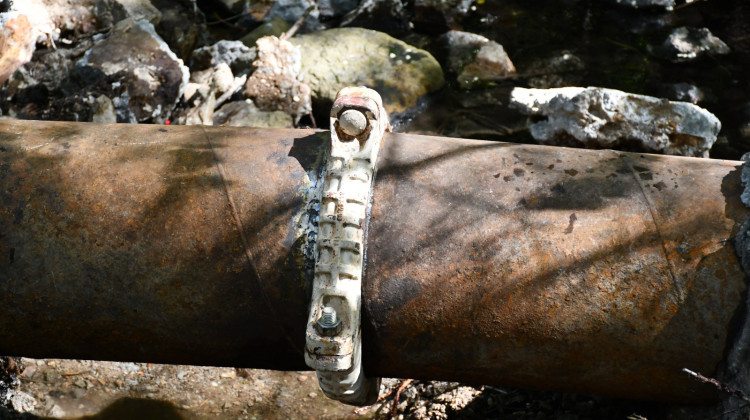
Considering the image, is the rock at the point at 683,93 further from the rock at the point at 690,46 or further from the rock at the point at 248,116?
the rock at the point at 248,116

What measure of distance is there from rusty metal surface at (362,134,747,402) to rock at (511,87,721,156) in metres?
1.70

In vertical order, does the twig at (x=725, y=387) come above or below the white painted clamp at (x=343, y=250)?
below

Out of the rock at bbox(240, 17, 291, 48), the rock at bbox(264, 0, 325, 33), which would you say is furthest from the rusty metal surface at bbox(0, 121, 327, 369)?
the rock at bbox(264, 0, 325, 33)

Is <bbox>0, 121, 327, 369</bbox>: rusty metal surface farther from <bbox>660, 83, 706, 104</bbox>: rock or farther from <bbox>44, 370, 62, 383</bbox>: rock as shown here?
<bbox>660, 83, 706, 104</bbox>: rock

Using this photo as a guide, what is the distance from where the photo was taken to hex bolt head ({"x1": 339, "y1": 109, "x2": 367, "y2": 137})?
1.60 meters

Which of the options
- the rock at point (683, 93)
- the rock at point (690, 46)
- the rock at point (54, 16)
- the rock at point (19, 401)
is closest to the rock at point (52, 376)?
the rock at point (19, 401)

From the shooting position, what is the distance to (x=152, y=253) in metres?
1.56

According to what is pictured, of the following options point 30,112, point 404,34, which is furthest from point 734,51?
point 30,112

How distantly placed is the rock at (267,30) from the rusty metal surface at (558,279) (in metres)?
3.23

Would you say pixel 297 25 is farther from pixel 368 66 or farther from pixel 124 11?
pixel 124 11

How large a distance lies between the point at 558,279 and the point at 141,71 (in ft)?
9.15

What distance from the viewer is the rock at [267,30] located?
461 cm

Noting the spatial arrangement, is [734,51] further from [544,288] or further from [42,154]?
[42,154]

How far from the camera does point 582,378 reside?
162 cm
